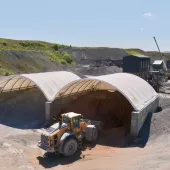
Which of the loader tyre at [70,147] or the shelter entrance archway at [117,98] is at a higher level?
the shelter entrance archway at [117,98]

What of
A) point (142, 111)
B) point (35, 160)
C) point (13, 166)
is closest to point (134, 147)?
point (142, 111)

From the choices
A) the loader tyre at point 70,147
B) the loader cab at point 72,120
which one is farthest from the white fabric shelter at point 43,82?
the loader tyre at point 70,147

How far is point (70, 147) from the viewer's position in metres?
14.9

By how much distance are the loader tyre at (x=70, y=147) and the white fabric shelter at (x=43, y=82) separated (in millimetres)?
8071

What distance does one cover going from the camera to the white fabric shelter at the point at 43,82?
23.8m

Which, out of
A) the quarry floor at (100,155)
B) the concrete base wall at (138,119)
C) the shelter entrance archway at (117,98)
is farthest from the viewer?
the shelter entrance archway at (117,98)

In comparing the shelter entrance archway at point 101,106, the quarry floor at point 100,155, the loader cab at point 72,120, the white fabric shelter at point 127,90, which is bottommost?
the quarry floor at point 100,155

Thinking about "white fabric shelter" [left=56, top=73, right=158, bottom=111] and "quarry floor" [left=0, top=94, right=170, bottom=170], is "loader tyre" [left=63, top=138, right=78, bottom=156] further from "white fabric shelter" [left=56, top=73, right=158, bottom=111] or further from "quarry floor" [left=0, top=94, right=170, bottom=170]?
"white fabric shelter" [left=56, top=73, right=158, bottom=111]

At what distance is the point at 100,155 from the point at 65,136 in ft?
8.21

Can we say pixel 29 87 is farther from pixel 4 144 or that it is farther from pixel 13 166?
pixel 13 166

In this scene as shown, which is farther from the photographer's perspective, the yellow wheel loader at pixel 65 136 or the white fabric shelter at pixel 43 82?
the white fabric shelter at pixel 43 82

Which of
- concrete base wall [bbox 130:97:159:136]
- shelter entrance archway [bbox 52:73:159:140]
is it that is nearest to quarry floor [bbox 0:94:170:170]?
concrete base wall [bbox 130:97:159:136]

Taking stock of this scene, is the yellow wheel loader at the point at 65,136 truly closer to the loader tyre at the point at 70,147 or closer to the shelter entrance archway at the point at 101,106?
the loader tyre at the point at 70,147

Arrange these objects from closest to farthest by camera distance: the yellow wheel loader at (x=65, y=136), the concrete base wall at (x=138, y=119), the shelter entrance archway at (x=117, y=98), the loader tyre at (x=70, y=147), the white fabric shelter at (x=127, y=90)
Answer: the yellow wheel loader at (x=65, y=136) → the loader tyre at (x=70, y=147) → the concrete base wall at (x=138, y=119) → the shelter entrance archway at (x=117, y=98) → the white fabric shelter at (x=127, y=90)
